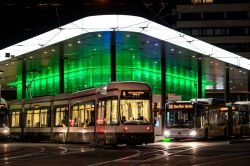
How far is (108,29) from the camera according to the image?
3809 cm

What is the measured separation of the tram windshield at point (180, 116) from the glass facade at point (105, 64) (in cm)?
575

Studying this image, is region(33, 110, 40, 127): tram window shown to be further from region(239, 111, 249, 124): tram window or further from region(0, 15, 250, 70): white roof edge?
region(239, 111, 249, 124): tram window

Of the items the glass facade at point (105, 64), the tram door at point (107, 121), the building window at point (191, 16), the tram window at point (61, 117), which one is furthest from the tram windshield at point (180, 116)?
the building window at point (191, 16)

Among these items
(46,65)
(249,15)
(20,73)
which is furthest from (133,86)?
(249,15)

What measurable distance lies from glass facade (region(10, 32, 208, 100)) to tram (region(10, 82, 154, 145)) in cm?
599

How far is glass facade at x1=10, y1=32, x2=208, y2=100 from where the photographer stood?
43000mm

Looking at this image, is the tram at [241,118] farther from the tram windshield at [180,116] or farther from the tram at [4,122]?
the tram at [4,122]

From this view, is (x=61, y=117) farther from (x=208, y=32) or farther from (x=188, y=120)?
(x=208, y=32)

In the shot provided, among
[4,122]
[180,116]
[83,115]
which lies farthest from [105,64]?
[83,115]

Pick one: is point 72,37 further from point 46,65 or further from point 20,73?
point 20,73

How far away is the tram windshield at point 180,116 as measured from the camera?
38.3 m

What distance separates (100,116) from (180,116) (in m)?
10.3

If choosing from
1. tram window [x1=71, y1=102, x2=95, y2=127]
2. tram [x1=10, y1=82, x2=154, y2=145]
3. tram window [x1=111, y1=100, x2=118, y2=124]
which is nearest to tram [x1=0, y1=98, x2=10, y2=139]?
tram [x1=10, y1=82, x2=154, y2=145]

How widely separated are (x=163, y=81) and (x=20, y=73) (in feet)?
54.4
